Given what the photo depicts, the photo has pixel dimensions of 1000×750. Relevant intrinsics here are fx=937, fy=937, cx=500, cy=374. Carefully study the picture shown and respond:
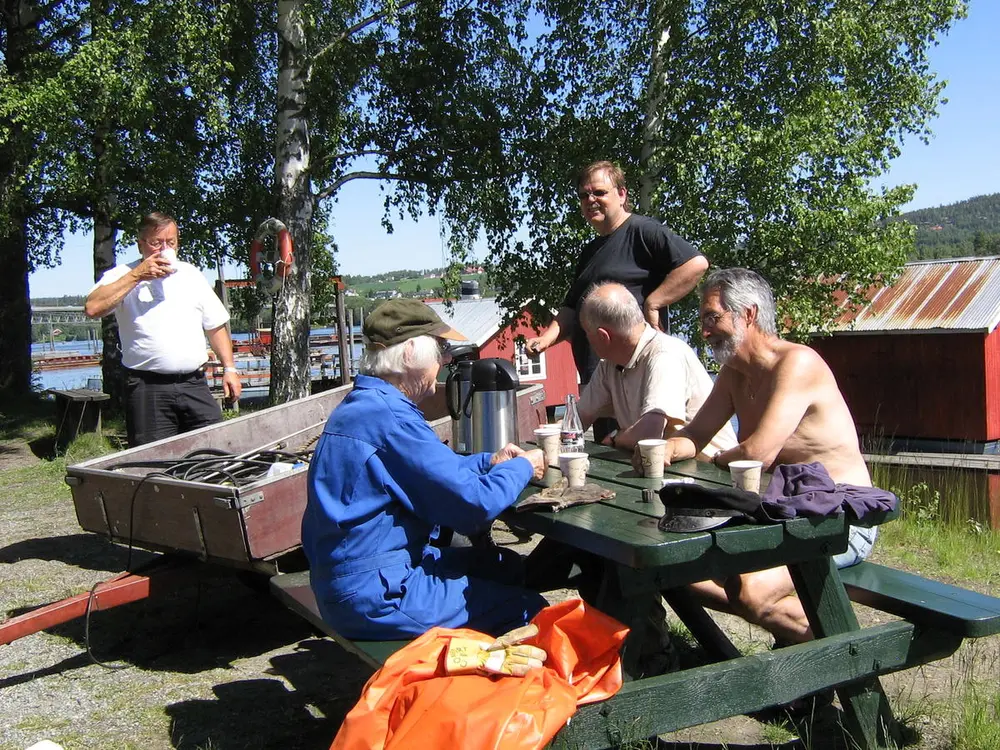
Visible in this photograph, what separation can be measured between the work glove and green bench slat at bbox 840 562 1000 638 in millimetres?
1197

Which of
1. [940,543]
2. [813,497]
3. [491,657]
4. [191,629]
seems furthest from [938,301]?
[491,657]

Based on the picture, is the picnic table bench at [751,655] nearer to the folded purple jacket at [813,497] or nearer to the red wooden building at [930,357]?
the folded purple jacket at [813,497]

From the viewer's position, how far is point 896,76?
15.7m

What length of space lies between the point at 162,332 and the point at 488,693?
3486mm

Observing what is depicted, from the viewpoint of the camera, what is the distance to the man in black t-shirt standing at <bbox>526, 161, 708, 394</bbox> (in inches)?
183

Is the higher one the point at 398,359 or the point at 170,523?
the point at 398,359

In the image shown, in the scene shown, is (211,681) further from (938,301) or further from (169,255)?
(938,301)

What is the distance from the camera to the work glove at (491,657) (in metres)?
2.25

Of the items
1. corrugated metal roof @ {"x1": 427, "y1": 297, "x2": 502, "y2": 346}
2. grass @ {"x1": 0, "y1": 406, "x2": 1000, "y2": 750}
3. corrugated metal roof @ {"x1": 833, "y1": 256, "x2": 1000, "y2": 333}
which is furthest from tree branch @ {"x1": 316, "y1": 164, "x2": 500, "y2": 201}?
corrugated metal roof @ {"x1": 427, "y1": 297, "x2": 502, "y2": 346}

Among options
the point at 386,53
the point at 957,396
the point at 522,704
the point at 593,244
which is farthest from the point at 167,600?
the point at 957,396

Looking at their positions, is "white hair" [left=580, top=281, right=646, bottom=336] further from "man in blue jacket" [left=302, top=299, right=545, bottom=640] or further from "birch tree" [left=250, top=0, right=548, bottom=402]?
"birch tree" [left=250, top=0, right=548, bottom=402]

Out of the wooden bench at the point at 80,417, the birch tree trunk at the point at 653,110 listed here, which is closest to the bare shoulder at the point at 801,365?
the wooden bench at the point at 80,417

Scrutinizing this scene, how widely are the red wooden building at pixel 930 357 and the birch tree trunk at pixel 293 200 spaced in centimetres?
1440

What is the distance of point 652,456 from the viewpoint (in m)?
3.13
